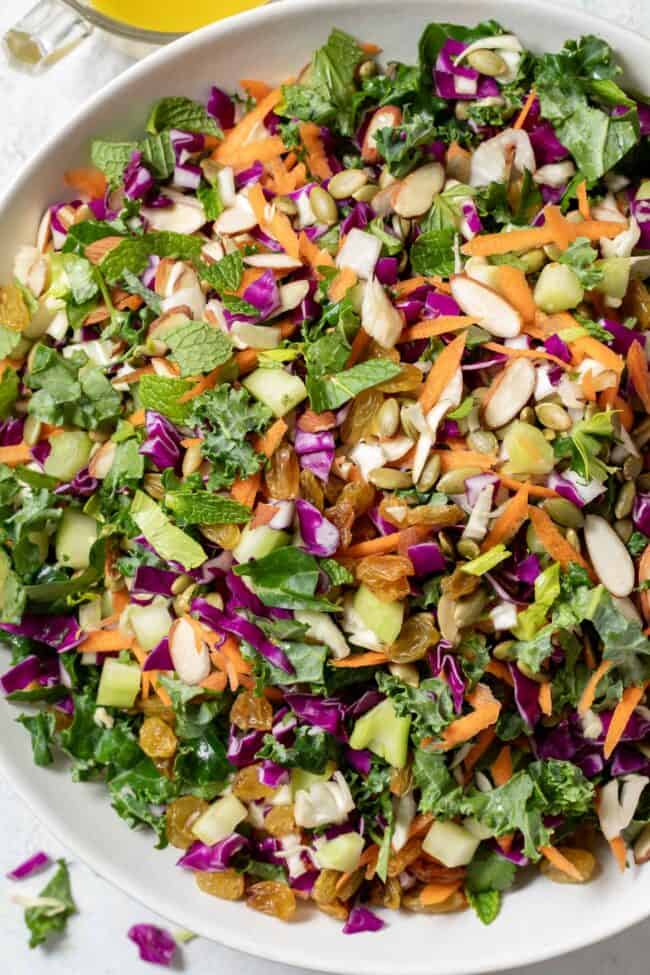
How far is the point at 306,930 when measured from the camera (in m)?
2.21

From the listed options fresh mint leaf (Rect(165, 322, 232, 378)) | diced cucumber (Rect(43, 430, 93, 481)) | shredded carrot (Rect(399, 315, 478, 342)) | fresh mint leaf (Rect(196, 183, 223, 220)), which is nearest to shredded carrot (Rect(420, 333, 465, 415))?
shredded carrot (Rect(399, 315, 478, 342))

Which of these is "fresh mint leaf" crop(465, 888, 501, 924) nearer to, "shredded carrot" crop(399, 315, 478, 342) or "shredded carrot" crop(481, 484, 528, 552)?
"shredded carrot" crop(481, 484, 528, 552)

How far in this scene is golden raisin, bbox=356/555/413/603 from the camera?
74.4 inches

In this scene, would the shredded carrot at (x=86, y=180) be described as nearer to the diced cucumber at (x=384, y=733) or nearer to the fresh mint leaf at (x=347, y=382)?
the fresh mint leaf at (x=347, y=382)

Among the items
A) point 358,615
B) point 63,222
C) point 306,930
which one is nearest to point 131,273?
point 63,222

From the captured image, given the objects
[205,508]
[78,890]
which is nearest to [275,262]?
[205,508]

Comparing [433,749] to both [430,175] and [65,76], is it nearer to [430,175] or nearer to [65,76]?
[430,175]

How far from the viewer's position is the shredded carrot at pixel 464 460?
74.8 inches

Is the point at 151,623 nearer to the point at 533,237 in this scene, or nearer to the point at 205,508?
the point at 205,508

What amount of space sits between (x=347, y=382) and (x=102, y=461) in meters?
0.51

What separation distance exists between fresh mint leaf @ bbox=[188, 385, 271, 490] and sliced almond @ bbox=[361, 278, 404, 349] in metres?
0.23

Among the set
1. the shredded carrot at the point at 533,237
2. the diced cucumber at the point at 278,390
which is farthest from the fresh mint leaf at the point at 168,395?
the shredded carrot at the point at 533,237

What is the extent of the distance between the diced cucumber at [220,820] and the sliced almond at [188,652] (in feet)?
0.90

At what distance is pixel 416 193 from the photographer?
2.06 metres
